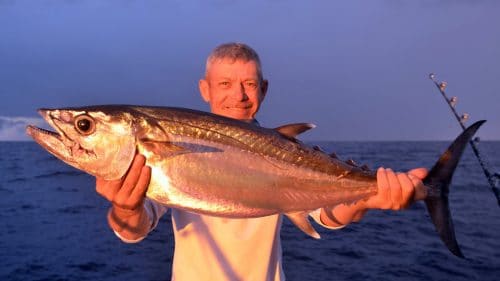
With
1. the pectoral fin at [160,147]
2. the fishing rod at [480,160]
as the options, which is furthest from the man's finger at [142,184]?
the fishing rod at [480,160]

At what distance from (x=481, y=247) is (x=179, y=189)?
10.8 metres

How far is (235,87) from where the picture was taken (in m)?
3.56

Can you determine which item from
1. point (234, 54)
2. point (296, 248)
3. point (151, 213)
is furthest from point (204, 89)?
point (296, 248)

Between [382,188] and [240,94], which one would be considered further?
[240,94]

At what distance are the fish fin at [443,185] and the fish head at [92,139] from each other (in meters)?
2.00

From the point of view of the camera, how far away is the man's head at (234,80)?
3.56m

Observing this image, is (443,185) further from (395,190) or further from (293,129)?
(293,129)

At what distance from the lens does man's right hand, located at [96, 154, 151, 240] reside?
2.54 meters

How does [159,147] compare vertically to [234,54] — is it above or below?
below

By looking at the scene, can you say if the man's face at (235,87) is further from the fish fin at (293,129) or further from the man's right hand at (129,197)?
the man's right hand at (129,197)

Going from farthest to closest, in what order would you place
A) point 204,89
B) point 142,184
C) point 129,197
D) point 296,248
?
point 296,248, point 204,89, point 129,197, point 142,184

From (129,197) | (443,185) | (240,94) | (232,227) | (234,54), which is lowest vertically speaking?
(232,227)

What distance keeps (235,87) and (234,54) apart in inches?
10.8

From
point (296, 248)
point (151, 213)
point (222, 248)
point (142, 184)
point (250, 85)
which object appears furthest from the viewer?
point (296, 248)
